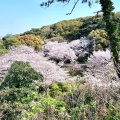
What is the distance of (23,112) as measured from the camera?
22.0 ft

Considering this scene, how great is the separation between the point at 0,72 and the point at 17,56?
1901 mm

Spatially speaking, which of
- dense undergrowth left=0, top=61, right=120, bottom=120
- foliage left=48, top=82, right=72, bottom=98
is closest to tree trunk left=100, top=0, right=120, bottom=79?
dense undergrowth left=0, top=61, right=120, bottom=120

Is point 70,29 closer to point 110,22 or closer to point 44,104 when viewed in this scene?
point 110,22

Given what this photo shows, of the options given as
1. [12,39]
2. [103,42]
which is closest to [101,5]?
[103,42]

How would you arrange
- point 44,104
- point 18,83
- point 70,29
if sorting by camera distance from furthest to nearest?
point 70,29 → point 18,83 → point 44,104

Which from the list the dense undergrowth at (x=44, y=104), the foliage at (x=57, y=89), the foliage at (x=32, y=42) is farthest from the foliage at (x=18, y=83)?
the foliage at (x=32, y=42)

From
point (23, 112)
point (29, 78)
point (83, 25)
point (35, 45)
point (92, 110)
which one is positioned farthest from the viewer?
point (83, 25)

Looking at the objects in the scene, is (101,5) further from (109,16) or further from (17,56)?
(17,56)

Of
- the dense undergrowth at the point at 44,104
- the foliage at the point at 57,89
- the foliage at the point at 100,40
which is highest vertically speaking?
the foliage at the point at 100,40

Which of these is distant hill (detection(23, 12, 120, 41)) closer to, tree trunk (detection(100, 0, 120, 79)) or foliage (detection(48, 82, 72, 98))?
foliage (detection(48, 82, 72, 98))

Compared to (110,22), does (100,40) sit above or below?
below

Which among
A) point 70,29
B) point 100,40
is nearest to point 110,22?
point 100,40

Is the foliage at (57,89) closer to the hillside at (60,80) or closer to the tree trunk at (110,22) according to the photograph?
the hillside at (60,80)

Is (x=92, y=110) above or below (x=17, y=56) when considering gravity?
below
